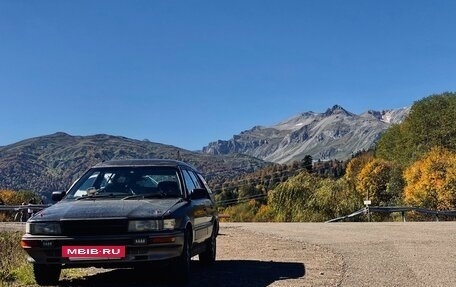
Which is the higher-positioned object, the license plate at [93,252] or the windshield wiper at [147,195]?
the windshield wiper at [147,195]

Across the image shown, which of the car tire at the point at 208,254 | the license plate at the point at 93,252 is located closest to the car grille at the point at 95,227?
the license plate at the point at 93,252

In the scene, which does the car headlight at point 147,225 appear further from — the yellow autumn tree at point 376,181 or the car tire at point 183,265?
the yellow autumn tree at point 376,181

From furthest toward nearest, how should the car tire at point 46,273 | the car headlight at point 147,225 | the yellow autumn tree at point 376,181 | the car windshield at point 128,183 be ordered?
the yellow autumn tree at point 376,181 → the car windshield at point 128,183 → the car tire at point 46,273 → the car headlight at point 147,225

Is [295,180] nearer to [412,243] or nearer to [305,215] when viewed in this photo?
[305,215]

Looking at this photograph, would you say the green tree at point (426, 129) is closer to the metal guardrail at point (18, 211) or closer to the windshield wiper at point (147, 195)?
the metal guardrail at point (18, 211)

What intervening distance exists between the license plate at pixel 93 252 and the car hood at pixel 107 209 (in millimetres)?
370

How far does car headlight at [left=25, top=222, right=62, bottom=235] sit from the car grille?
8cm

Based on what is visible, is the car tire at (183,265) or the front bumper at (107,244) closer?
the front bumper at (107,244)

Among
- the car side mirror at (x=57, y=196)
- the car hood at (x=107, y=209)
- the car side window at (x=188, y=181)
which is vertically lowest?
the car hood at (x=107, y=209)

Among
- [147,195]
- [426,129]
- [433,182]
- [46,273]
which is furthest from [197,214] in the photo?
[426,129]

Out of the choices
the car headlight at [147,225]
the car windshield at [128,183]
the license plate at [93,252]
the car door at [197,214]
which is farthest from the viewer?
the car door at [197,214]

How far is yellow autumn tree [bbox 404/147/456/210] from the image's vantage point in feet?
198

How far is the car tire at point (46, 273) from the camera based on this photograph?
785cm

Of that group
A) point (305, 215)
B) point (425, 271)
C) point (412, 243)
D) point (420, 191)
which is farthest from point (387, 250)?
point (420, 191)
